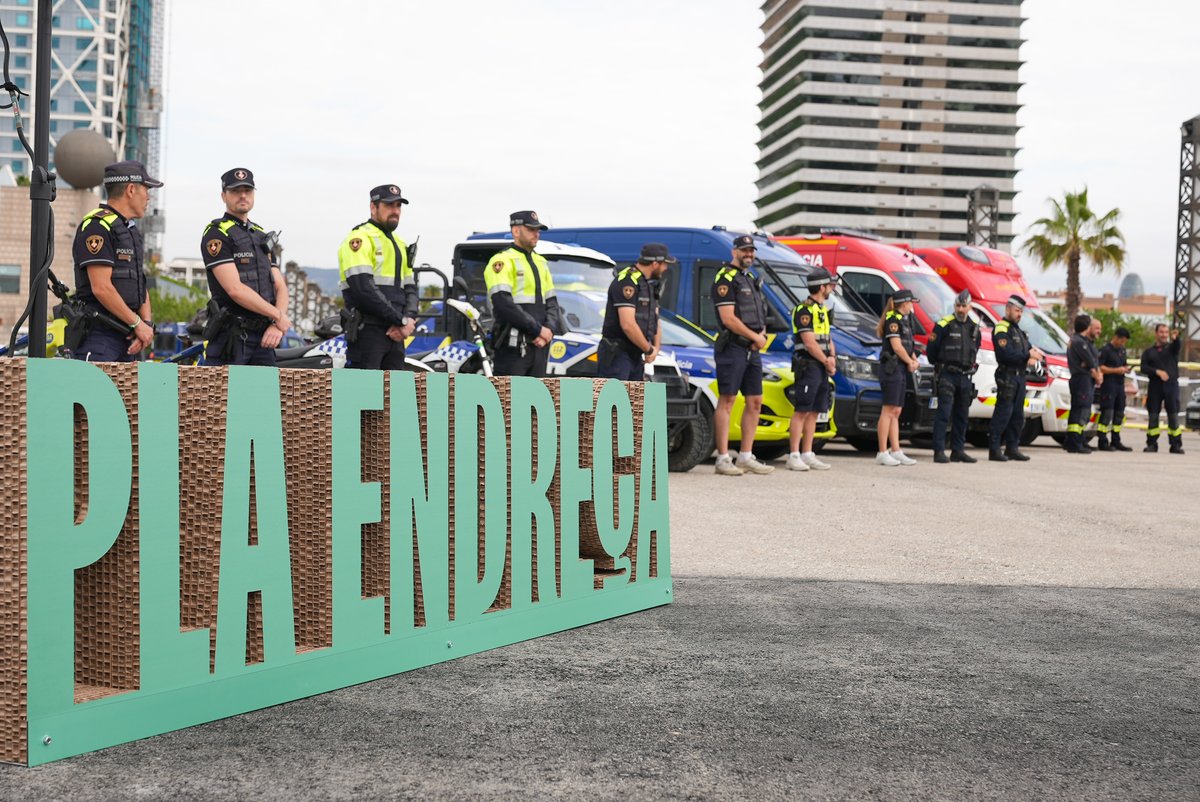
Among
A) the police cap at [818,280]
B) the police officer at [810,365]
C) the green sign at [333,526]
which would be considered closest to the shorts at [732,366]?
the police officer at [810,365]

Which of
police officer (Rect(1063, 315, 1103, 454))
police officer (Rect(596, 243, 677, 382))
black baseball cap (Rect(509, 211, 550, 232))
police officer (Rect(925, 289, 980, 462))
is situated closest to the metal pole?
black baseball cap (Rect(509, 211, 550, 232))

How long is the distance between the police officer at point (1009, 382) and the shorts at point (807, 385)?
10.1 ft

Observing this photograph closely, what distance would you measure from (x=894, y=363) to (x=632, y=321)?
13.1 feet

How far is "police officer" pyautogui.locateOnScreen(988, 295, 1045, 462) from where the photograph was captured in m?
14.6

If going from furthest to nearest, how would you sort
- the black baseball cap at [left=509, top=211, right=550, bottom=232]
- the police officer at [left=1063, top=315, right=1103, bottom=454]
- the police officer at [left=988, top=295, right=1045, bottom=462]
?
the police officer at [left=1063, top=315, right=1103, bottom=454], the police officer at [left=988, top=295, right=1045, bottom=462], the black baseball cap at [left=509, top=211, right=550, bottom=232]

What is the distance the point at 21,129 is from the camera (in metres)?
5.27

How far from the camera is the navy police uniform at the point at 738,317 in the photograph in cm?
1132

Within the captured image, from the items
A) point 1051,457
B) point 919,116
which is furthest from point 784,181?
point 1051,457

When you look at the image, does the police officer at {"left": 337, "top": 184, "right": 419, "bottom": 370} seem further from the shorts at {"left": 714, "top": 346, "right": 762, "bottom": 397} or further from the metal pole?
the shorts at {"left": 714, "top": 346, "right": 762, "bottom": 397}

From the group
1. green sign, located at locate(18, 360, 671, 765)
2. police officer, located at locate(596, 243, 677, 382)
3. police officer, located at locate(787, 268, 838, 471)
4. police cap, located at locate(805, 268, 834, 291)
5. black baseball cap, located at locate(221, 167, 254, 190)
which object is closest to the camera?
green sign, located at locate(18, 360, 671, 765)

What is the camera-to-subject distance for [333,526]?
13.6ft

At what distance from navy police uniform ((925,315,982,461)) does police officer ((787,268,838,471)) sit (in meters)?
2.02

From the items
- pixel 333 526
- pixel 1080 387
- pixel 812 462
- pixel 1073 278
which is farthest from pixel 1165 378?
pixel 1073 278

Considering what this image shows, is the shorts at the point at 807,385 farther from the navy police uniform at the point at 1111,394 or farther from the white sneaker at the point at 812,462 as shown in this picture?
the navy police uniform at the point at 1111,394
